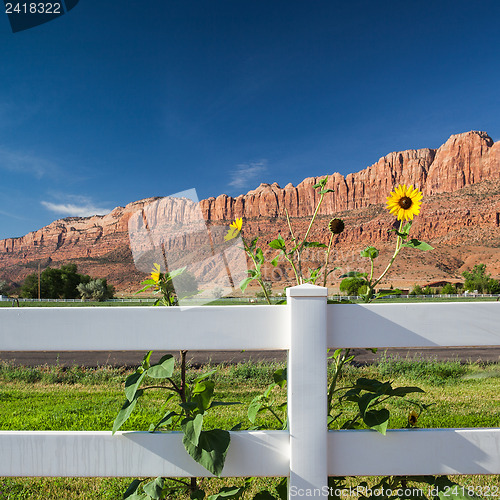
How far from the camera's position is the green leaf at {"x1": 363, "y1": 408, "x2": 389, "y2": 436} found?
1.11 meters

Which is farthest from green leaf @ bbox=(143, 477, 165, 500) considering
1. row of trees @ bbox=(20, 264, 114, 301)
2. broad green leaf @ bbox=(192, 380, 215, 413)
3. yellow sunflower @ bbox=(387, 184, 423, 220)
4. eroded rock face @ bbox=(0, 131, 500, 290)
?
eroded rock face @ bbox=(0, 131, 500, 290)

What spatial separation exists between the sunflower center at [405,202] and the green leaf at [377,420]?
93 cm

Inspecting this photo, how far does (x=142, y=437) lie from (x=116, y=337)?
0.33m

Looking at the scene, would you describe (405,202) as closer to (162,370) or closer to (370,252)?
(370,252)

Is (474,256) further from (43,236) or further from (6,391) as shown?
(43,236)

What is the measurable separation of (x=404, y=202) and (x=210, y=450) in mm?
1317

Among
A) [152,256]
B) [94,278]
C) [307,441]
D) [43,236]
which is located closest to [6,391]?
[152,256]

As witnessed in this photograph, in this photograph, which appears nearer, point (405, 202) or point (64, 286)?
point (405, 202)

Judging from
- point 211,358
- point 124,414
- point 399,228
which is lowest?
point 211,358

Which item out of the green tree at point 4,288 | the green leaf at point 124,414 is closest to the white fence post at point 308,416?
the green leaf at point 124,414

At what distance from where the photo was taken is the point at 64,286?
40219 mm

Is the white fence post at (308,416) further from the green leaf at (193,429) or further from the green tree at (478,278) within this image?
the green tree at (478,278)

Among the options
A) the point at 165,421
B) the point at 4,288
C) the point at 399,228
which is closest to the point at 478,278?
the point at 399,228

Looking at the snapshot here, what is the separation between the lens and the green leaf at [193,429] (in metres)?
1.05
